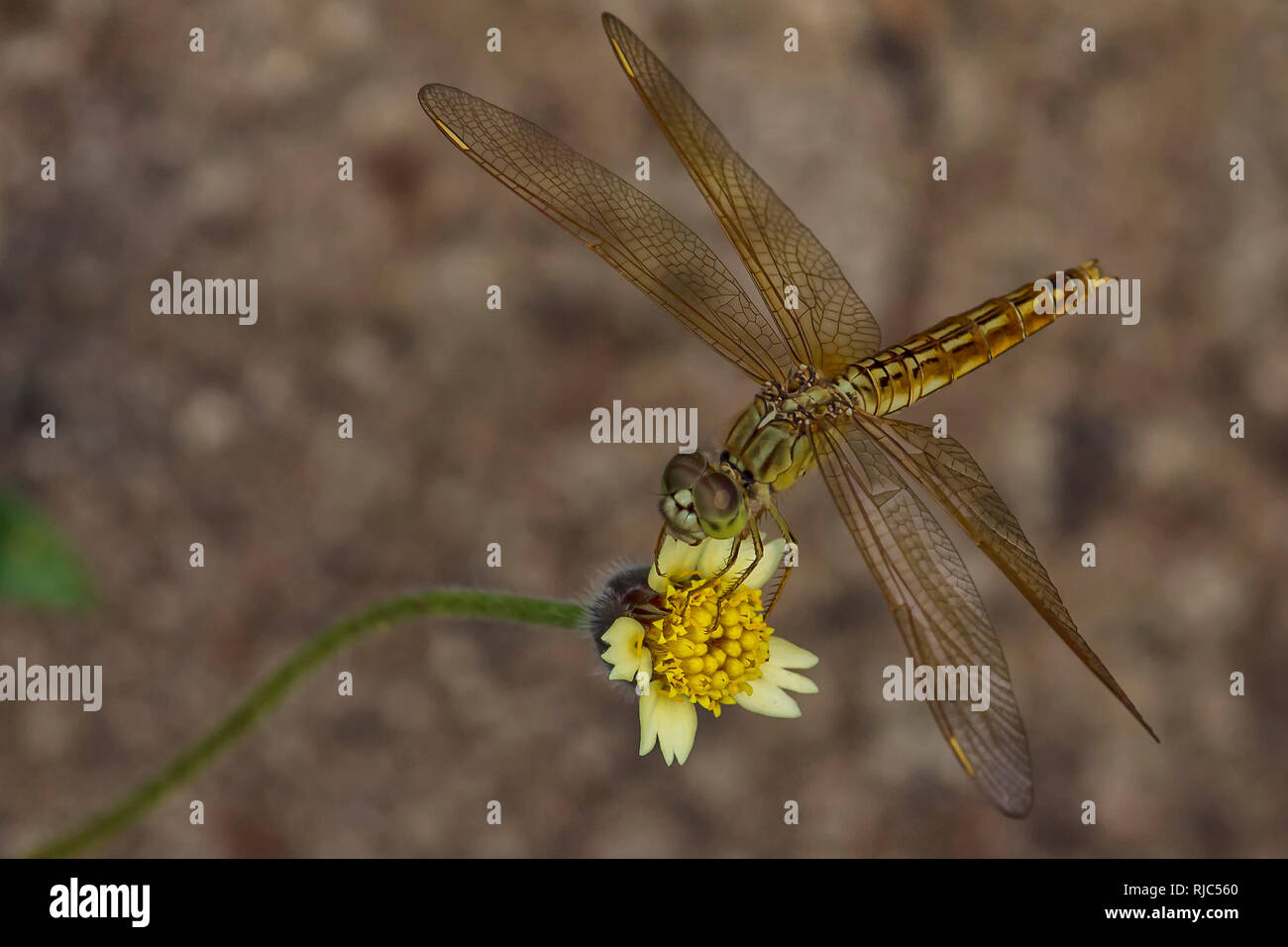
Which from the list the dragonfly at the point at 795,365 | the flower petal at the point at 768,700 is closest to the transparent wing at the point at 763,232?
the dragonfly at the point at 795,365

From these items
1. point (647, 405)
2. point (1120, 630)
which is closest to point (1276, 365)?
point (1120, 630)

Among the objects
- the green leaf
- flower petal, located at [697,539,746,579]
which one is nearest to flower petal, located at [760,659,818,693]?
flower petal, located at [697,539,746,579]

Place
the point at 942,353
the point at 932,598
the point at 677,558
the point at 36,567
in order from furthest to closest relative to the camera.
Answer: the point at 36,567 → the point at 942,353 → the point at 677,558 → the point at 932,598

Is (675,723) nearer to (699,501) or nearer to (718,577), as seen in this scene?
(718,577)

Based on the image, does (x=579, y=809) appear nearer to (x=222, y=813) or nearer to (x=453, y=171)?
(x=222, y=813)

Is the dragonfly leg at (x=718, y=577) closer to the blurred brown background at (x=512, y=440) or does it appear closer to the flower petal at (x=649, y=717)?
the flower petal at (x=649, y=717)

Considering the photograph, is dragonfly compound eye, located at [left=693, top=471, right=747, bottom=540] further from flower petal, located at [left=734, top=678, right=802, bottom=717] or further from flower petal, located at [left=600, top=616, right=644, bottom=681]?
flower petal, located at [left=734, top=678, right=802, bottom=717]

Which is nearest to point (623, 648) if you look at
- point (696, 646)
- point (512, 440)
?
point (696, 646)
